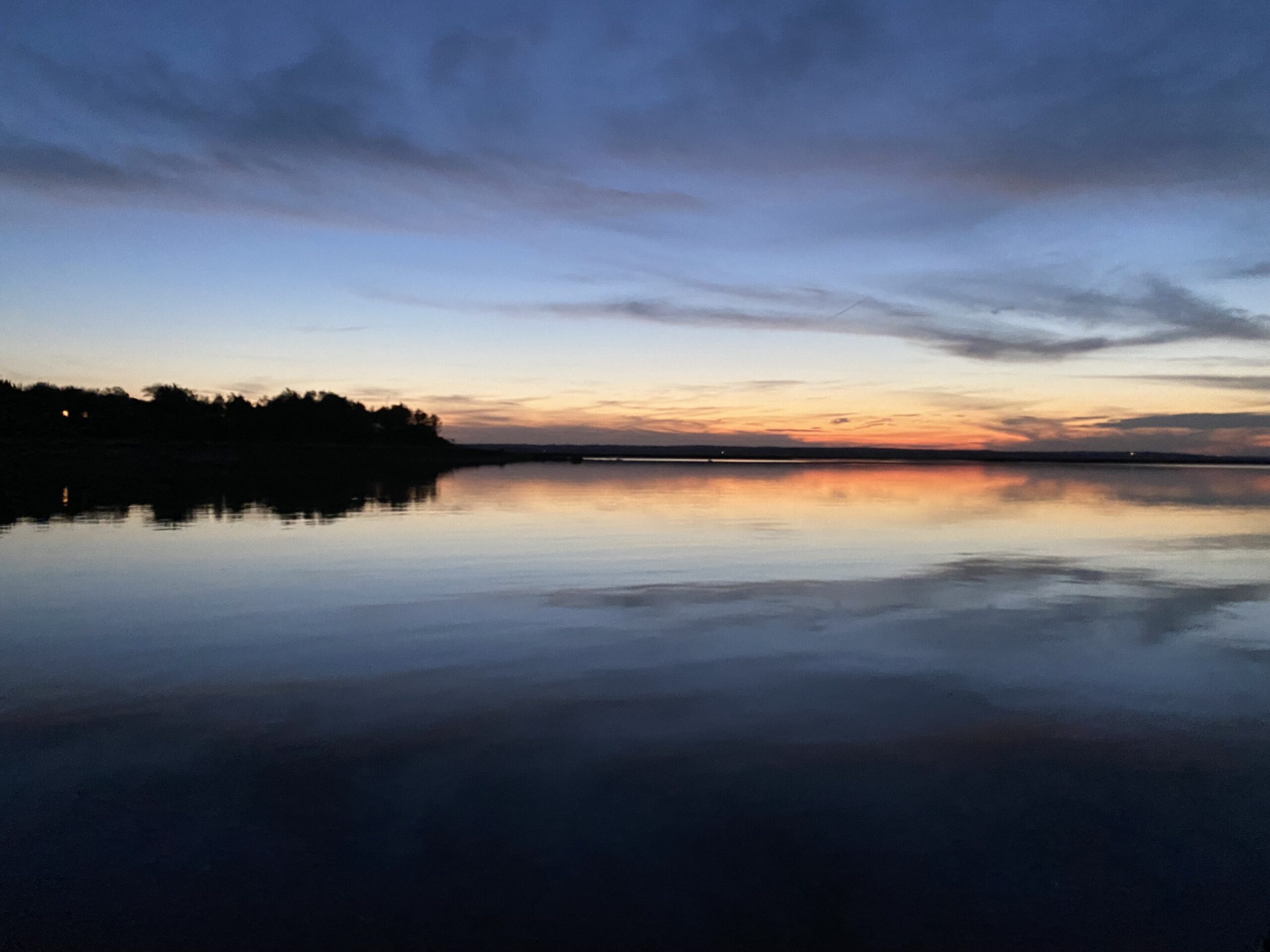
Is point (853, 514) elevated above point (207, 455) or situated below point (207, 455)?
below

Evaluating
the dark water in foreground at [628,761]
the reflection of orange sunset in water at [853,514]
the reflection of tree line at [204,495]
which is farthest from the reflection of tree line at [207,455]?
the dark water in foreground at [628,761]

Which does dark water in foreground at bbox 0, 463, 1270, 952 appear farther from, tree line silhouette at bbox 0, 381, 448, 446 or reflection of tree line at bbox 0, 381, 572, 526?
tree line silhouette at bbox 0, 381, 448, 446

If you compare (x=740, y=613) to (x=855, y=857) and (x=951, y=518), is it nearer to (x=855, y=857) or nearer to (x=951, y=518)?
(x=855, y=857)

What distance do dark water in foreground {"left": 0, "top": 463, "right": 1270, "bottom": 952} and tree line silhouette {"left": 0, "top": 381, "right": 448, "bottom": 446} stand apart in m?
108

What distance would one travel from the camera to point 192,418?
136m

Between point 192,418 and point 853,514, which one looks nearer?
point 853,514

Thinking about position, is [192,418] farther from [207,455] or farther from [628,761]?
[628,761]

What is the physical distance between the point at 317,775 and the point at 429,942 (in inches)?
119

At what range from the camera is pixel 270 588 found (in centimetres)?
1750

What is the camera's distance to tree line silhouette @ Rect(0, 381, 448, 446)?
114000mm

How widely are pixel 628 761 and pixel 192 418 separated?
148 metres

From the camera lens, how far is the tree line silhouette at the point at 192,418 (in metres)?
114

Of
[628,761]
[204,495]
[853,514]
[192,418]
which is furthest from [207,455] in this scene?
[628,761]

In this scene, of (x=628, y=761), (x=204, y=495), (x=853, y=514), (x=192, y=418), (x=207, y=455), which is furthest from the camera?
(x=192, y=418)
